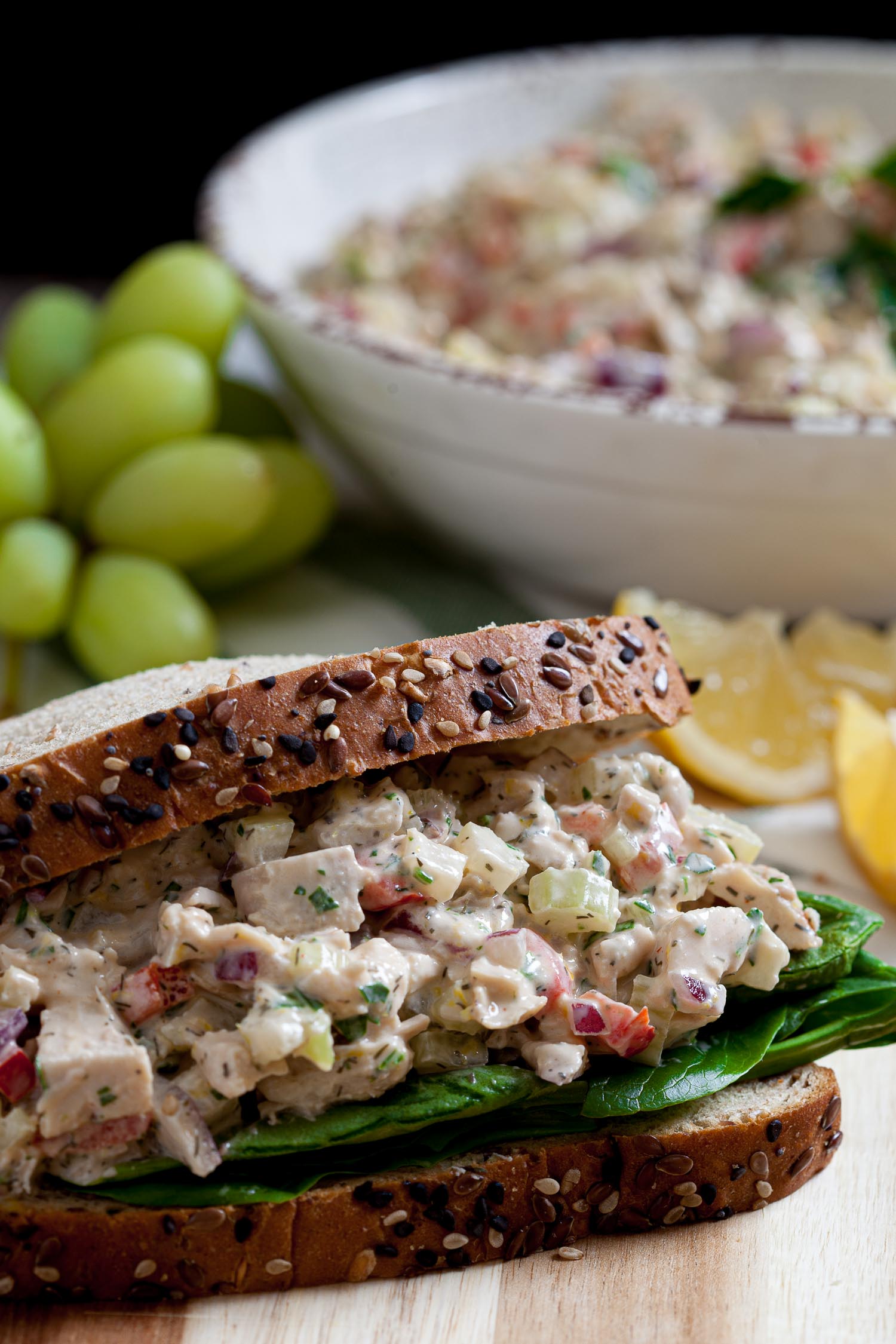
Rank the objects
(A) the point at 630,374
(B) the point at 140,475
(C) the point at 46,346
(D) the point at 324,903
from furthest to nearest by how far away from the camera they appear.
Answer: (C) the point at 46,346, (A) the point at 630,374, (B) the point at 140,475, (D) the point at 324,903

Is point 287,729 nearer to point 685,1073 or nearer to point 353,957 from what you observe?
point 353,957

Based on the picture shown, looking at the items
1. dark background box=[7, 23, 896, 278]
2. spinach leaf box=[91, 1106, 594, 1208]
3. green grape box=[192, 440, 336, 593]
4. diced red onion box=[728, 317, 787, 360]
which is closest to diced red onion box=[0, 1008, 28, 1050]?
spinach leaf box=[91, 1106, 594, 1208]

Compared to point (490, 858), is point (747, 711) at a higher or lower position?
lower

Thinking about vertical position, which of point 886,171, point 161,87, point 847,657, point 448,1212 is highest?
point 161,87

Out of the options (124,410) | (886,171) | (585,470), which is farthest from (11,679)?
(886,171)

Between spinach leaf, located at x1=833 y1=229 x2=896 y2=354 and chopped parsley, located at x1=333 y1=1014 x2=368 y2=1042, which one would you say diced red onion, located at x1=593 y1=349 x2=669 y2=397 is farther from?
chopped parsley, located at x1=333 y1=1014 x2=368 y2=1042

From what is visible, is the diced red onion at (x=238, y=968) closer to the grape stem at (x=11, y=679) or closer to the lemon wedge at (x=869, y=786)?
the lemon wedge at (x=869, y=786)
